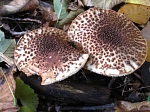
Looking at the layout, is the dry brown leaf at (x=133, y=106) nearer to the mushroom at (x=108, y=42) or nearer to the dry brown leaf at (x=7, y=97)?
the mushroom at (x=108, y=42)

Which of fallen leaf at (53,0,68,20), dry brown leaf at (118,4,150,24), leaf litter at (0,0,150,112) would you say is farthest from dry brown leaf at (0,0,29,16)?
dry brown leaf at (118,4,150,24)

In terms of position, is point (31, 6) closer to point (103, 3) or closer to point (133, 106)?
point (103, 3)

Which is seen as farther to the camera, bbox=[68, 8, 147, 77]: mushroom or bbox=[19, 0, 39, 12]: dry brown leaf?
bbox=[19, 0, 39, 12]: dry brown leaf

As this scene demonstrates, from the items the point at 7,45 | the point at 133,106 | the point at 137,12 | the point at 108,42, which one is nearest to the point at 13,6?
the point at 7,45

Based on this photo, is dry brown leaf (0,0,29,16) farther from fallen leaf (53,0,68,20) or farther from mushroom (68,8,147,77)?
mushroom (68,8,147,77)

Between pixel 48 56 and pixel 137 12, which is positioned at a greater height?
pixel 137 12

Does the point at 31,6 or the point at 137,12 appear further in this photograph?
the point at 31,6
